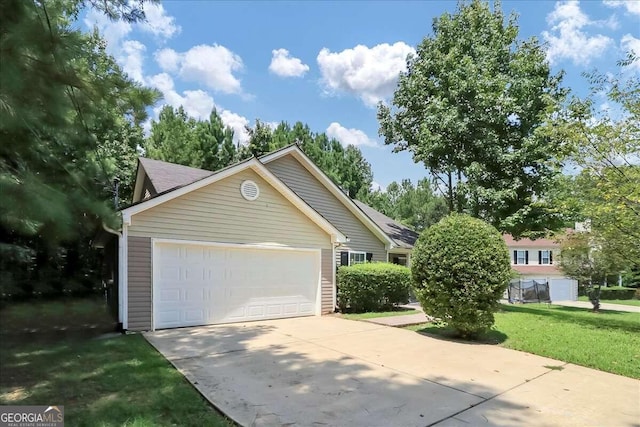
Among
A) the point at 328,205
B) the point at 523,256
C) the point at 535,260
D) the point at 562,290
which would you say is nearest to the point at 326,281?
the point at 328,205

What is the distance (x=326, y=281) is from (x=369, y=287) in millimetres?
1436

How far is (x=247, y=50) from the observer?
1473 centimetres

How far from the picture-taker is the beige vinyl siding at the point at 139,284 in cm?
869

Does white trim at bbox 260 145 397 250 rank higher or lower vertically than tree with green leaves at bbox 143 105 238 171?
lower

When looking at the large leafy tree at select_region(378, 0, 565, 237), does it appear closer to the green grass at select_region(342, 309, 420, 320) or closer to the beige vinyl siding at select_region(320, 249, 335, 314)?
the green grass at select_region(342, 309, 420, 320)

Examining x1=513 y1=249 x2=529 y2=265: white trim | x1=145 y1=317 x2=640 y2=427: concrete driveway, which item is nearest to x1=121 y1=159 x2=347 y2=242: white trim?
x1=145 y1=317 x2=640 y2=427: concrete driveway

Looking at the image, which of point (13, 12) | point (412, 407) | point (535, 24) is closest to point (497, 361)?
point (412, 407)

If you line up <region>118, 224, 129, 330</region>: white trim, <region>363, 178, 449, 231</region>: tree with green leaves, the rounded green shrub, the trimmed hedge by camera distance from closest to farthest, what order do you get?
the rounded green shrub
<region>118, 224, 129, 330</region>: white trim
the trimmed hedge
<region>363, 178, 449, 231</region>: tree with green leaves

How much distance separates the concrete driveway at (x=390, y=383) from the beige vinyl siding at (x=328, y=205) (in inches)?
303

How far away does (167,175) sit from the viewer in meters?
13.1

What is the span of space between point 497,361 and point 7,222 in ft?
22.6

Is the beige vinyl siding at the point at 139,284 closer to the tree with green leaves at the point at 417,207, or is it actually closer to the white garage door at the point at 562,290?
the white garage door at the point at 562,290

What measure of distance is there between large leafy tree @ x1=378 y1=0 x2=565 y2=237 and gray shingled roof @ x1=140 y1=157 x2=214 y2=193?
31.2 feet

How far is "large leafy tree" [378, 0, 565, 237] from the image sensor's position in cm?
1560
